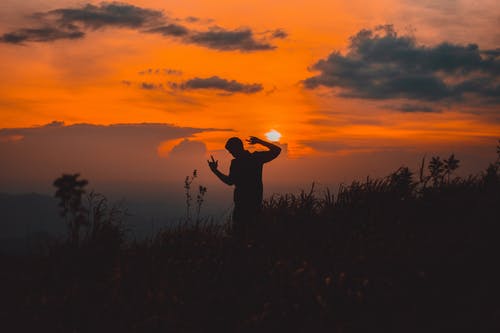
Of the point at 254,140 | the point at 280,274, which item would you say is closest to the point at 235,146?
the point at 254,140

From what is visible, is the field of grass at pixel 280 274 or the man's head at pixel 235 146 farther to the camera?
the man's head at pixel 235 146

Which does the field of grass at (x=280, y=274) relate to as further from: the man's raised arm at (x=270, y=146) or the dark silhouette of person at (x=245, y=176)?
the man's raised arm at (x=270, y=146)

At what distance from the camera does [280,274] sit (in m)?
8.06

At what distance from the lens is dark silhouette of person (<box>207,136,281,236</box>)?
1045 cm

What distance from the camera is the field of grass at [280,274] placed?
23.7 feet

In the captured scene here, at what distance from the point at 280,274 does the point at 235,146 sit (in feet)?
10.2

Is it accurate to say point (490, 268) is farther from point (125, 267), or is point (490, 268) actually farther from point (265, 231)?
point (125, 267)

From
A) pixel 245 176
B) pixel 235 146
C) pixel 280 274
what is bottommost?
pixel 280 274

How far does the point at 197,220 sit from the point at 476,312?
5.52 meters

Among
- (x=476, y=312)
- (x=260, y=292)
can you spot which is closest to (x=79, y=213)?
(x=260, y=292)

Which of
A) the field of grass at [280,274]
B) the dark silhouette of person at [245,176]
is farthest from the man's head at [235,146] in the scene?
the field of grass at [280,274]

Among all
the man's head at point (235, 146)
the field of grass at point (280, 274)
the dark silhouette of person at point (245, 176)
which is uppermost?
the man's head at point (235, 146)

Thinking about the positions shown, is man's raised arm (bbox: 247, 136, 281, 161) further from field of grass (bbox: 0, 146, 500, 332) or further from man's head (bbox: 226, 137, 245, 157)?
field of grass (bbox: 0, 146, 500, 332)

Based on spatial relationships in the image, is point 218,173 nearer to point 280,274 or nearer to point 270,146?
point 270,146
